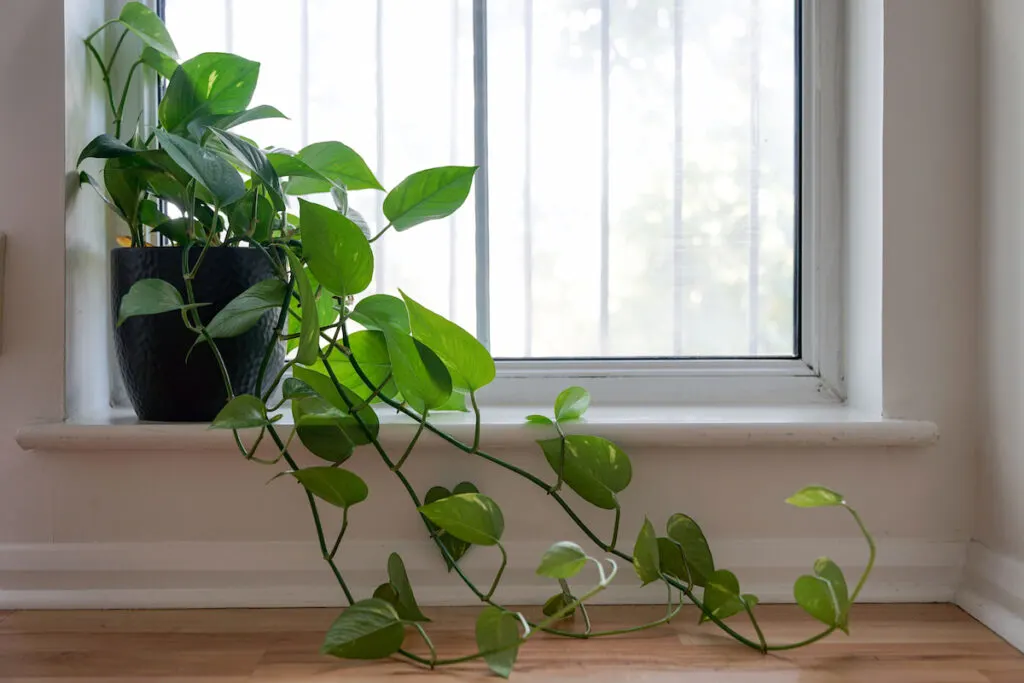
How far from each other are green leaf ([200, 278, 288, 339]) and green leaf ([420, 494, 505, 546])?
25 centimetres

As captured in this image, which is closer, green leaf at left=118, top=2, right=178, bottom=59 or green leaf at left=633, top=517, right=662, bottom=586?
green leaf at left=633, top=517, right=662, bottom=586

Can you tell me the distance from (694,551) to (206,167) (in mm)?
620

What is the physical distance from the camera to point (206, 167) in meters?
0.75

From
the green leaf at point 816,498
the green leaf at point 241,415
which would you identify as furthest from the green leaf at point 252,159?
the green leaf at point 816,498

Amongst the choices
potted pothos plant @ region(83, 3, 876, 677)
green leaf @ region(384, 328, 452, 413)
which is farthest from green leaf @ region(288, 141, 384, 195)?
green leaf @ region(384, 328, 452, 413)

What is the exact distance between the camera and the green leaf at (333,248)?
70 cm

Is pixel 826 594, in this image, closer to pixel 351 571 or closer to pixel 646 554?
pixel 646 554

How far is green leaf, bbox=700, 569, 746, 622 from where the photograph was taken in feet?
2.46

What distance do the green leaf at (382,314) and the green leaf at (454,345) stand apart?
0.09ft

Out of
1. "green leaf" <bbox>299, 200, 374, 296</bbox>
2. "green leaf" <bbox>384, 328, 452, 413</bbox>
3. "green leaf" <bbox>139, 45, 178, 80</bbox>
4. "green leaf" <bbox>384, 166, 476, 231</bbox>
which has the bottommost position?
"green leaf" <bbox>384, 328, 452, 413</bbox>

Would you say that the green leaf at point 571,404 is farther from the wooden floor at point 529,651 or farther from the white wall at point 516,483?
the wooden floor at point 529,651

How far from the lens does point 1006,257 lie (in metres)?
0.84

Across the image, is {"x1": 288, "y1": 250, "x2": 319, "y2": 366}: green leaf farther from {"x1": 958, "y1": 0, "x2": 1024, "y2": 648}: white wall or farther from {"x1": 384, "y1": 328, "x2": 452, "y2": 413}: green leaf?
{"x1": 958, "y1": 0, "x2": 1024, "y2": 648}: white wall

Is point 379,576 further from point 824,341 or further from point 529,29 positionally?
point 529,29
